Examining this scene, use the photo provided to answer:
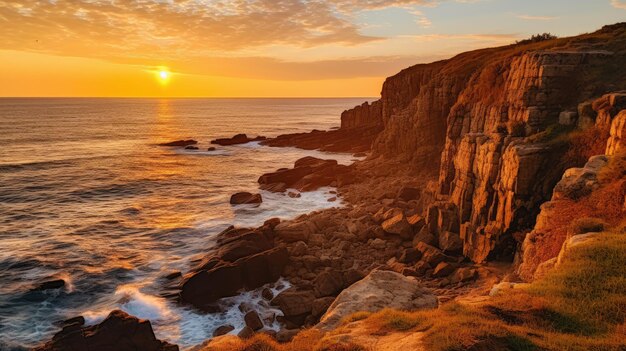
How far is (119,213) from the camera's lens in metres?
45.2

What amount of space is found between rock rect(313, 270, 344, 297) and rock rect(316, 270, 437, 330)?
7.49 meters

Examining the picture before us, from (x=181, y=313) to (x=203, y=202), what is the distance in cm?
2606

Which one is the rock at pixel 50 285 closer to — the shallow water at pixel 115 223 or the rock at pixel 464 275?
the shallow water at pixel 115 223

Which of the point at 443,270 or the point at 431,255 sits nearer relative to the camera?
the point at 443,270

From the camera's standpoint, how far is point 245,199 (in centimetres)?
4831

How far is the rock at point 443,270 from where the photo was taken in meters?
25.6

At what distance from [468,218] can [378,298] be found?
16.0m

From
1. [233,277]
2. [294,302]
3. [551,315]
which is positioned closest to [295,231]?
[233,277]

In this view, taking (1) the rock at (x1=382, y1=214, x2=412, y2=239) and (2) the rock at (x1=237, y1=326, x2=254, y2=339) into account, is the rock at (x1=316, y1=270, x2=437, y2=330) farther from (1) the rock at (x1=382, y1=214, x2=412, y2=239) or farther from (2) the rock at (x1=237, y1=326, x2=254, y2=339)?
(1) the rock at (x1=382, y1=214, x2=412, y2=239)

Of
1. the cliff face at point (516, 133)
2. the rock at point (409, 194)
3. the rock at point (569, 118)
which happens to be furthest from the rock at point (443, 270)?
the rock at point (409, 194)

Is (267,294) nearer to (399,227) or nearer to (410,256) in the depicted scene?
(410,256)

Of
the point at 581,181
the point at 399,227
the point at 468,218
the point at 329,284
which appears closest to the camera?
the point at 581,181

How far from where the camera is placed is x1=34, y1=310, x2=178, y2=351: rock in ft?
66.5

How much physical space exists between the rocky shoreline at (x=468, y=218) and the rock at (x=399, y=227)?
0.09 meters
